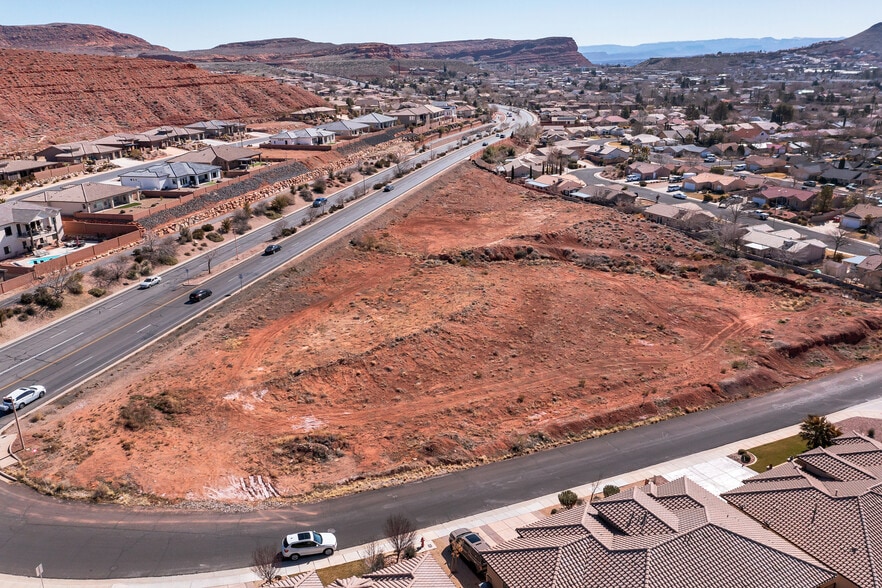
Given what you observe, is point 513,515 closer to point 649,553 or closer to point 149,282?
point 649,553

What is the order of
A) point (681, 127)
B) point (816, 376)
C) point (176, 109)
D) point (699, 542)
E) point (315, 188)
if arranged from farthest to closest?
point (681, 127) < point (176, 109) < point (315, 188) < point (816, 376) < point (699, 542)

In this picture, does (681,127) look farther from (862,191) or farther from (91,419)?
(91,419)

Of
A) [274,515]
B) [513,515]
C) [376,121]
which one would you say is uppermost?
[376,121]

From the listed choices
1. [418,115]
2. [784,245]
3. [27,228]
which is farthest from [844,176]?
[27,228]

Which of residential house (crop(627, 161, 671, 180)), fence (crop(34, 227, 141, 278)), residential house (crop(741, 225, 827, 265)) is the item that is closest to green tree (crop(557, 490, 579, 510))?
residential house (crop(741, 225, 827, 265))

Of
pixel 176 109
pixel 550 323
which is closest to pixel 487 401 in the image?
pixel 550 323

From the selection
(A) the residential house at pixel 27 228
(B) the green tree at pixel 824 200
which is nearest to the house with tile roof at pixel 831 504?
(B) the green tree at pixel 824 200
